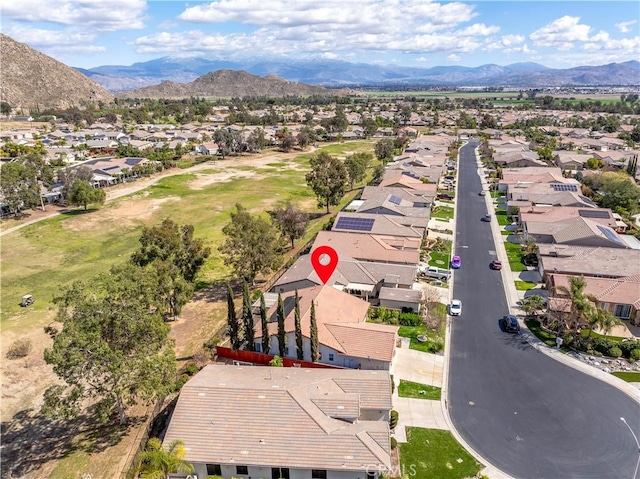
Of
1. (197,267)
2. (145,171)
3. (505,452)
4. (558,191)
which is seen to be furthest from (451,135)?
(505,452)

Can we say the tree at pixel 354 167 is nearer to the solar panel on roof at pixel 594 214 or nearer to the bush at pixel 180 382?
the solar panel on roof at pixel 594 214

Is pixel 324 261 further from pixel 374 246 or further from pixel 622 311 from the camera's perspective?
pixel 622 311

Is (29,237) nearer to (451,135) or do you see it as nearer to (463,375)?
(463,375)

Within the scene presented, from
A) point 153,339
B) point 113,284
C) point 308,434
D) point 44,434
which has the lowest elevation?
point 44,434

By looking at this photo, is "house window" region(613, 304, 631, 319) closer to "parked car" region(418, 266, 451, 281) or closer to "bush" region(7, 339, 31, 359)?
"parked car" region(418, 266, 451, 281)

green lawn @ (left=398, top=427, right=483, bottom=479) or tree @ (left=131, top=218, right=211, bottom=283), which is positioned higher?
tree @ (left=131, top=218, right=211, bottom=283)

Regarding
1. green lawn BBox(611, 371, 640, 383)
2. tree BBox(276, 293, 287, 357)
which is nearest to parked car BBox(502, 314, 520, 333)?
green lawn BBox(611, 371, 640, 383)
